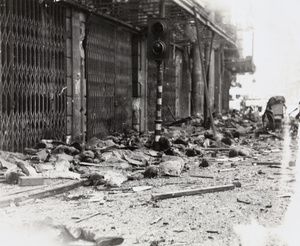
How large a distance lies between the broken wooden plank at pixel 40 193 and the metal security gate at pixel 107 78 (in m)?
6.04

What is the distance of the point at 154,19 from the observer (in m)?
10.6

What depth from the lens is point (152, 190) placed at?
20.5 ft

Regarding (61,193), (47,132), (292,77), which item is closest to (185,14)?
(47,132)

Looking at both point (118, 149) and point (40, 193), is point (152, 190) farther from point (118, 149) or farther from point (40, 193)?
point (118, 149)

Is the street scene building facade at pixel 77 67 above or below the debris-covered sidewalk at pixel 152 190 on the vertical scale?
above

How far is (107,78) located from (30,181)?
7.71 metres

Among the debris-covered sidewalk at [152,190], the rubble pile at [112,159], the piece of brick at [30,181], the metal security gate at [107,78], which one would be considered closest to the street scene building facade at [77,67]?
the metal security gate at [107,78]

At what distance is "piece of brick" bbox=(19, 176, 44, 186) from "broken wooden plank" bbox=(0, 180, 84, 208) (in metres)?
0.29

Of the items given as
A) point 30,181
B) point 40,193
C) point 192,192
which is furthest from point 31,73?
point 192,192

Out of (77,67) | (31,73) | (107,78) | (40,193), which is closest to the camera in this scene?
(40,193)

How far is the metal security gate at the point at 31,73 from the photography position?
884 cm

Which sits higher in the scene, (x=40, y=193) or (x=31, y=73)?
(x=31, y=73)

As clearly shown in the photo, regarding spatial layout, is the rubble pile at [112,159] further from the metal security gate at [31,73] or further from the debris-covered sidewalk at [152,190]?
the metal security gate at [31,73]

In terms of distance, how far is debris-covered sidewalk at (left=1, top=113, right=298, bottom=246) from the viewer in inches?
173
